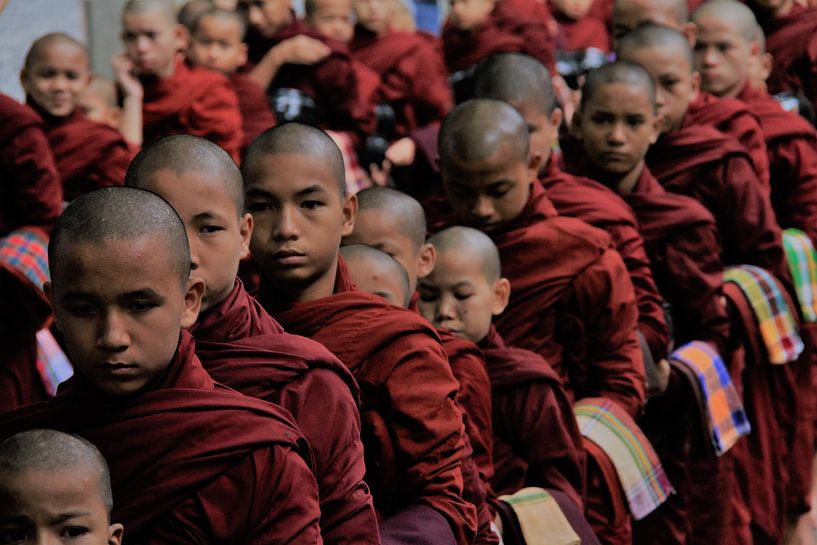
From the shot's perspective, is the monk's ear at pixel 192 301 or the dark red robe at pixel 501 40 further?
the dark red robe at pixel 501 40

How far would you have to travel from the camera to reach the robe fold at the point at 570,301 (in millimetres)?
5266

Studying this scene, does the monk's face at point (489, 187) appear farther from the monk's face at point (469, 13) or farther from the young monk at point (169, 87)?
the monk's face at point (469, 13)

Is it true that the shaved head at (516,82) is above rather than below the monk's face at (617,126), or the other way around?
above

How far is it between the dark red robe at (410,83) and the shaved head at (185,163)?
4.79 m

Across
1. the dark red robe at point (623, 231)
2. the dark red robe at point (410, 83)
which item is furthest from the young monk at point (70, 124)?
the dark red robe at point (410, 83)

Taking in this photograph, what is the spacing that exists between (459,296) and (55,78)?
2.11 m

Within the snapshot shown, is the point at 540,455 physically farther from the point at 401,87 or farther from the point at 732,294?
the point at 401,87

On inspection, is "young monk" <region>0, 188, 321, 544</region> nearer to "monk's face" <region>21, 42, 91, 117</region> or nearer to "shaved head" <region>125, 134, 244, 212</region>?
"shaved head" <region>125, 134, 244, 212</region>

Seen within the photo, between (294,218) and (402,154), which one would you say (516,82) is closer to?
(402,154)

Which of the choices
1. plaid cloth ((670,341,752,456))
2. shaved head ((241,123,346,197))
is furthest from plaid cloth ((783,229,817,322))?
shaved head ((241,123,346,197))

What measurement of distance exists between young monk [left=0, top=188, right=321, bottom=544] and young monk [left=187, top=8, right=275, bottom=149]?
13.7 ft

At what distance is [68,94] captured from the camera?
6230mm

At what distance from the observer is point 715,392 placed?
601 cm

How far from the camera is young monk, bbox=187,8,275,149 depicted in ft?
23.7
